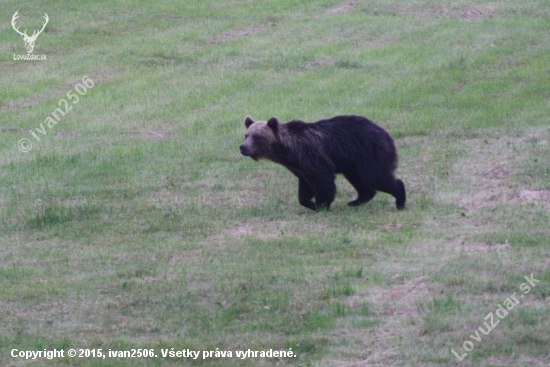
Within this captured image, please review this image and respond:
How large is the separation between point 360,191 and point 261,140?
162cm

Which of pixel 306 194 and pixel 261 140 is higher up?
pixel 261 140

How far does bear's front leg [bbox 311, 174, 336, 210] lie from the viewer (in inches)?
465

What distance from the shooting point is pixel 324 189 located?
38.8 feet

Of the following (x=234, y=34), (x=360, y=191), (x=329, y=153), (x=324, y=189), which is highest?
(x=234, y=34)

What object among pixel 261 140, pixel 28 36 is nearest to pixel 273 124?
pixel 261 140

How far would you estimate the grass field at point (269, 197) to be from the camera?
7883 mm

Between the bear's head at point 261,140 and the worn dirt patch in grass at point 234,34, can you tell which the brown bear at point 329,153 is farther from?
the worn dirt patch in grass at point 234,34

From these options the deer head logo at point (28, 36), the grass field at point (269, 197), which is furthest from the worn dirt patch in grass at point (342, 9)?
the deer head logo at point (28, 36)

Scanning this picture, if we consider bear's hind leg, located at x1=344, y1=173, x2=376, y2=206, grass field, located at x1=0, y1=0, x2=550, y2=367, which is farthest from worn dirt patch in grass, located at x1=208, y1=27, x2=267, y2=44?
bear's hind leg, located at x1=344, y1=173, x2=376, y2=206

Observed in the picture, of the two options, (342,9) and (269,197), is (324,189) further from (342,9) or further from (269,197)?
(342,9)

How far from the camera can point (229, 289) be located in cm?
895

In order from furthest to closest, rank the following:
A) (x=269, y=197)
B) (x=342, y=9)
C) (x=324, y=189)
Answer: (x=342, y=9), (x=269, y=197), (x=324, y=189)

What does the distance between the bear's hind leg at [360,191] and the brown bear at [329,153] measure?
0.07m

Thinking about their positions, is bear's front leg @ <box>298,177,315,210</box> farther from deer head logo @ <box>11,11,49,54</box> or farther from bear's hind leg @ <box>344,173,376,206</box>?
deer head logo @ <box>11,11,49,54</box>
